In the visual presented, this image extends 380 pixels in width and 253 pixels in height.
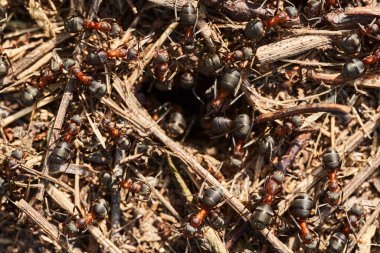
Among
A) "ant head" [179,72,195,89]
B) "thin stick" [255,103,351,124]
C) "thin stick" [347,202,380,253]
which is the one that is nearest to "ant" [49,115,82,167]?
"ant head" [179,72,195,89]

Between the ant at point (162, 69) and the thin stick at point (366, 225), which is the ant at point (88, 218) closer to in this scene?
the ant at point (162, 69)

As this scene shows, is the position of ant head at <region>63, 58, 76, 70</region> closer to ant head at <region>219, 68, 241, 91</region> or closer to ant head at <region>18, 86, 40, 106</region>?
ant head at <region>18, 86, 40, 106</region>

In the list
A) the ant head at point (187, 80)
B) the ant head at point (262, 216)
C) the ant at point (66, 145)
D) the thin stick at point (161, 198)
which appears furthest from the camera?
the ant head at point (187, 80)

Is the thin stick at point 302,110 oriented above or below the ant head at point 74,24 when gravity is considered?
below

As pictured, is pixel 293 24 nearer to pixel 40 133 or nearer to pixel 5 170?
pixel 40 133

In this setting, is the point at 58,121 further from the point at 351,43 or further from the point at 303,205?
the point at 351,43

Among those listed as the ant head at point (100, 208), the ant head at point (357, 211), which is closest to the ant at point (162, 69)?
the ant head at point (100, 208)
